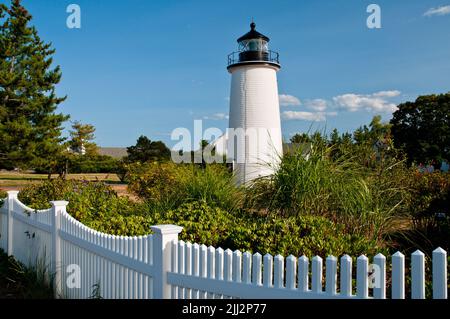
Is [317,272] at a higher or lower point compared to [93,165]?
higher

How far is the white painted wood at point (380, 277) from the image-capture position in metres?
2.91

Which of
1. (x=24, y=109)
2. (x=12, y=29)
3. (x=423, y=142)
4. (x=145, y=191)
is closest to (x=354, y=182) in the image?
(x=145, y=191)

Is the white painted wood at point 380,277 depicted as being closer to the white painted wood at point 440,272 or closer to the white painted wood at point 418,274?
the white painted wood at point 418,274

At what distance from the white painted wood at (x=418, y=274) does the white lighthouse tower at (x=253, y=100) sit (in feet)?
57.8

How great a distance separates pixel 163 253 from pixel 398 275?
2177 mm

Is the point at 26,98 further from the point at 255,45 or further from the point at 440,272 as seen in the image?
the point at 440,272

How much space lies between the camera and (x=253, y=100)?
20.9 meters

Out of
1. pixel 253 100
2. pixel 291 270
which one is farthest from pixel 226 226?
pixel 253 100

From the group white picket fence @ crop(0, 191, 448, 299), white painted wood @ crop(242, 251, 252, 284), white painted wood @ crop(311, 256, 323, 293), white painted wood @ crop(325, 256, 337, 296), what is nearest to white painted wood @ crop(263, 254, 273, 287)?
white picket fence @ crop(0, 191, 448, 299)

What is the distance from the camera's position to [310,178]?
609 centimetres

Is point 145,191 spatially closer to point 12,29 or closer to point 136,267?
point 136,267

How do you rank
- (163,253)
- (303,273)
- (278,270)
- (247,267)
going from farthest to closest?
(163,253), (247,267), (278,270), (303,273)

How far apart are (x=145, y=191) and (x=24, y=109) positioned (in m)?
23.4

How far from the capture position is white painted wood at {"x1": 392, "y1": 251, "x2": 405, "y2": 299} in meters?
2.80
